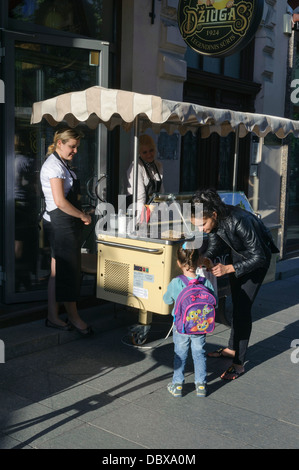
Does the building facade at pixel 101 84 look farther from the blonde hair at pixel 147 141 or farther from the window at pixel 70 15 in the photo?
the blonde hair at pixel 147 141

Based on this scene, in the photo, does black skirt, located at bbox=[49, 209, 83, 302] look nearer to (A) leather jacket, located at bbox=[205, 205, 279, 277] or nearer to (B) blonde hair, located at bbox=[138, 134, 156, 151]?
(A) leather jacket, located at bbox=[205, 205, 279, 277]

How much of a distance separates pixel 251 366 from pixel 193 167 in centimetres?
467

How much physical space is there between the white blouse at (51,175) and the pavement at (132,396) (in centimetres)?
127

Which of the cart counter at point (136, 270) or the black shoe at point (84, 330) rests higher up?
the cart counter at point (136, 270)

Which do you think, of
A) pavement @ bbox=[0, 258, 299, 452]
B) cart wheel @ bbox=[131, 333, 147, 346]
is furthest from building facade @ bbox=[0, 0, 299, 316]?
cart wheel @ bbox=[131, 333, 147, 346]

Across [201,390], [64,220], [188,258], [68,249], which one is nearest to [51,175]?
[64,220]

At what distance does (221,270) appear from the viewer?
4.79 meters

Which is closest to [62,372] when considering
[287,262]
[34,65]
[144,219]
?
[144,219]

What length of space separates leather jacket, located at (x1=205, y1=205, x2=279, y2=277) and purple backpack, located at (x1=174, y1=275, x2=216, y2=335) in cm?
53

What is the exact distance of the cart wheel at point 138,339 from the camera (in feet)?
18.6

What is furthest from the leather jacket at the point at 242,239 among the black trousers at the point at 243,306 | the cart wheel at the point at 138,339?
the cart wheel at the point at 138,339

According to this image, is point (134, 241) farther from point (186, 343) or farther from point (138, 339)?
point (186, 343)

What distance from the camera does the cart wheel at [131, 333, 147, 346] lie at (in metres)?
5.68
